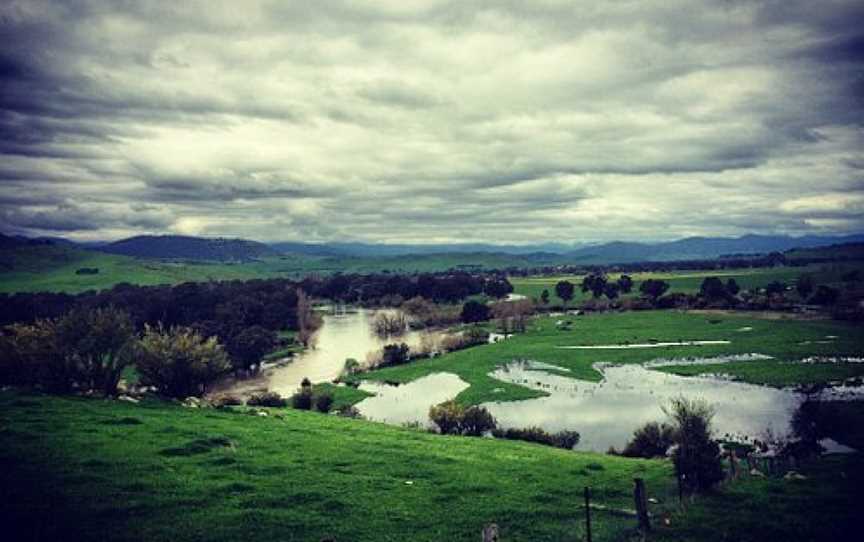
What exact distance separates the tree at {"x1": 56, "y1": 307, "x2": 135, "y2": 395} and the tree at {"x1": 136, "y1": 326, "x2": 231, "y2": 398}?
1.94 meters

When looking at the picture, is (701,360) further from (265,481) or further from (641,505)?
(265,481)

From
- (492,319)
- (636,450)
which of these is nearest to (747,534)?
(636,450)

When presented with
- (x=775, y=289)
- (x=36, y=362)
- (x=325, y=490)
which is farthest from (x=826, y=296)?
(x=36, y=362)

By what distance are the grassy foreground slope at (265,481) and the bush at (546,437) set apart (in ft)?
27.6

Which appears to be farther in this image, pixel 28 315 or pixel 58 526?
pixel 28 315

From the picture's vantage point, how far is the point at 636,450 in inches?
2094

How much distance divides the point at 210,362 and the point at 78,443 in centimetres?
2776

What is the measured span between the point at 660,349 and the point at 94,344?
102 metres

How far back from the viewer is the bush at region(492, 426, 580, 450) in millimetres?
57631

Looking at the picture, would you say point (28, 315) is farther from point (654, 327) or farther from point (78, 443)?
point (654, 327)

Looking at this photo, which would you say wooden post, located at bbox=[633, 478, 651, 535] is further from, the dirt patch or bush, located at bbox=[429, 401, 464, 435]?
the dirt patch

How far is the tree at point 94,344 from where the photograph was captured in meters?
56.5

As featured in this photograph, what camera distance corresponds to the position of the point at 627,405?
74.6m

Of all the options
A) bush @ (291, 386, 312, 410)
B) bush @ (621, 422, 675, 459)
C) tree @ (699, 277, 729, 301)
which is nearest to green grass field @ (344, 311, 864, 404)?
tree @ (699, 277, 729, 301)
